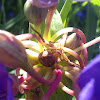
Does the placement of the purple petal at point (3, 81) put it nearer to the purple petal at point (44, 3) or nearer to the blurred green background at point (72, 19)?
the purple petal at point (44, 3)

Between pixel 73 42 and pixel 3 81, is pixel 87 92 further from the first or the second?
pixel 73 42

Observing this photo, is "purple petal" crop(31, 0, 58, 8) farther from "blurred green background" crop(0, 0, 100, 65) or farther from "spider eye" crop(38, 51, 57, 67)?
"blurred green background" crop(0, 0, 100, 65)

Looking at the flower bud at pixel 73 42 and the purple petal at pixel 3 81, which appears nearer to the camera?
the purple petal at pixel 3 81

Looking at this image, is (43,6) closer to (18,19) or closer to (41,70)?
(41,70)

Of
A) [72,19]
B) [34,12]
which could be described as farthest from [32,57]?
[72,19]

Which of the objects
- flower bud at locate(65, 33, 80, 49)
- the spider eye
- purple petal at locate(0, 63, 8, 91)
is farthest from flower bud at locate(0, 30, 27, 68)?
flower bud at locate(65, 33, 80, 49)

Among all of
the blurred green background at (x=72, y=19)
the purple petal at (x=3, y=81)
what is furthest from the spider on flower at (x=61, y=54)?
the blurred green background at (x=72, y=19)

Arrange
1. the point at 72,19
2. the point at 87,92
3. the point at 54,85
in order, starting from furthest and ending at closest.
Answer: the point at 72,19 → the point at 54,85 → the point at 87,92
